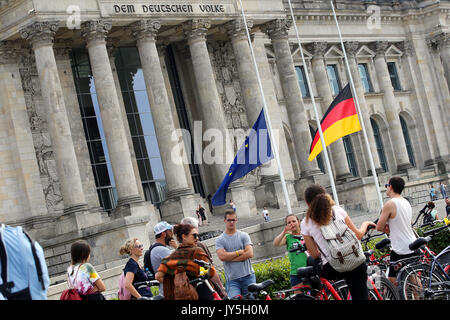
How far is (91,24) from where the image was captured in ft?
116

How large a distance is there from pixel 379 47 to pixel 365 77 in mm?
2290

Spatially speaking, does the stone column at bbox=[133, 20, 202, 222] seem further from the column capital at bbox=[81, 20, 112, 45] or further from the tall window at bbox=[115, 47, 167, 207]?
the tall window at bbox=[115, 47, 167, 207]

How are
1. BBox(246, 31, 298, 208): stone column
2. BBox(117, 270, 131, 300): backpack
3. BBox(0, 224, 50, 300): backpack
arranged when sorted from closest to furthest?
BBox(0, 224, 50, 300): backpack
BBox(117, 270, 131, 300): backpack
BBox(246, 31, 298, 208): stone column

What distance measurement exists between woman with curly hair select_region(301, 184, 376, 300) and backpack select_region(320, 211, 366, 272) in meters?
0.10

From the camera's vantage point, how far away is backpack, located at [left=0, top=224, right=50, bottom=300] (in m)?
7.43

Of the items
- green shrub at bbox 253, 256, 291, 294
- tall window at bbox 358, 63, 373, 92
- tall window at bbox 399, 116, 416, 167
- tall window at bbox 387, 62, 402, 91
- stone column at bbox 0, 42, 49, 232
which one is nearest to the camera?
green shrub at bbox 253, 256, 291, 294

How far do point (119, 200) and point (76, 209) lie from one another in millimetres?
2201

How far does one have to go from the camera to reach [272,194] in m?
39.6

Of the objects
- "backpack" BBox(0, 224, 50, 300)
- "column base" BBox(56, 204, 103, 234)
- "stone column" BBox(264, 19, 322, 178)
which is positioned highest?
"stone column" BBox(264, 19, 322, 178)

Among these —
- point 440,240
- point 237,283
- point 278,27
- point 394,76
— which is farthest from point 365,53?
point 237,283

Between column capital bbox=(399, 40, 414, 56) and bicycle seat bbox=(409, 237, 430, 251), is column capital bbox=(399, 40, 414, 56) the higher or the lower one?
the higher one

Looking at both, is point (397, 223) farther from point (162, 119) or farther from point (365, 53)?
point (365, 53)

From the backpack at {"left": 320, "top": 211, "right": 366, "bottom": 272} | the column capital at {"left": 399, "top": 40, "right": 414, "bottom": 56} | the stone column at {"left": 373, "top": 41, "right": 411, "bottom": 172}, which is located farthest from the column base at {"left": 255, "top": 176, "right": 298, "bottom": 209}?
the backpack at {"left": 320, "top": 211, "right": 366, "bottom": 272}

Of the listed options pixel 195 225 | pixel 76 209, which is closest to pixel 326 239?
pixel 195 225
